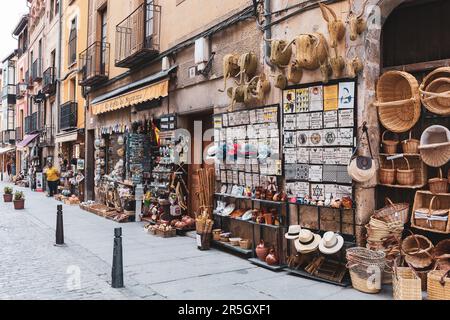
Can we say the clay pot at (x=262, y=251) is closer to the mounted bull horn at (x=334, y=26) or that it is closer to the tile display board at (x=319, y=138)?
the tile display board at (x=319, y=138)

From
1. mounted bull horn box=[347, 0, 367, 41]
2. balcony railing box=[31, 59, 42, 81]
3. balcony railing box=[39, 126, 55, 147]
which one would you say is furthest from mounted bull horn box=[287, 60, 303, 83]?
balcony railing box=[31, 59, 42, 81]

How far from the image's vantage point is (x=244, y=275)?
240 inches

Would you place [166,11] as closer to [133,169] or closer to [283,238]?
[133,169]

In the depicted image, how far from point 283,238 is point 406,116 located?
2478 millimetres

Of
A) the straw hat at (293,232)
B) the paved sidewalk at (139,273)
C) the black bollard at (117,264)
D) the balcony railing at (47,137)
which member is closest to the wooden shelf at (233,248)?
the paved sidewalk at (139,273)

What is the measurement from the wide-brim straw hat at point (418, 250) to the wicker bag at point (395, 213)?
25 cm

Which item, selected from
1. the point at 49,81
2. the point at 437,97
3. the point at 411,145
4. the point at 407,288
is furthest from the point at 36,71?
the point at 407,288

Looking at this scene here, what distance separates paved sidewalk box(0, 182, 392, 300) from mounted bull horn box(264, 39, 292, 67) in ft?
10.2

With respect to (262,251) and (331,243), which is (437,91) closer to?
(331,243)

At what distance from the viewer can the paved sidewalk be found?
523cm

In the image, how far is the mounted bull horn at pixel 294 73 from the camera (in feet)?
20.6

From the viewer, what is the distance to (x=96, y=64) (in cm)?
1467

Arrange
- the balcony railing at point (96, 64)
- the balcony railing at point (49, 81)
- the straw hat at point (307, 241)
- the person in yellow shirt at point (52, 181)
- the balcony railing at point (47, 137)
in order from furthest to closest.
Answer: the balcony railing at point (47, 137), the balcony railing at point (49, 81), the person in yellow shirt at point (52, 181), the balcony railing at point (96, 64), the straw hat at point (307, 241)

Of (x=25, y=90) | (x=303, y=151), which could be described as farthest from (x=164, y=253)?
(x=25, y=90)
